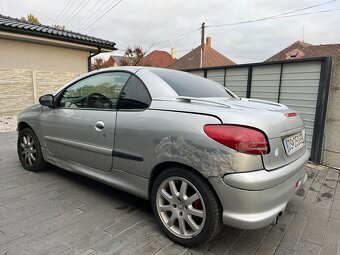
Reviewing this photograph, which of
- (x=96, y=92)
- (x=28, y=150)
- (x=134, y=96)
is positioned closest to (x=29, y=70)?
(x=28, y=150)

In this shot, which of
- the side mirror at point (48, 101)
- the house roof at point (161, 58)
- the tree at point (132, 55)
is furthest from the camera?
the house roof at point (161, 58)

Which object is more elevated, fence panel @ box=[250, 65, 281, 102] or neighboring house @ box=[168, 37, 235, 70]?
neighboring house @ box=[168, 37, 235, 70]

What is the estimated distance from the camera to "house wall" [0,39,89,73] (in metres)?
8.70

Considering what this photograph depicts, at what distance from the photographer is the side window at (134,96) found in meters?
2.38

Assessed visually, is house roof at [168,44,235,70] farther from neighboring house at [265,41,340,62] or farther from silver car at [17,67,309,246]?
silver car at [17,67,309,246]

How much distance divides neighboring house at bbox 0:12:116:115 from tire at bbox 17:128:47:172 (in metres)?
5.92

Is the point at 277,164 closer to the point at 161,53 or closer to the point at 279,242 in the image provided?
the point at 279,242

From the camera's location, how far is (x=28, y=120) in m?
3.63

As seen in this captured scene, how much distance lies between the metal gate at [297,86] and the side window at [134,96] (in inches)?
135

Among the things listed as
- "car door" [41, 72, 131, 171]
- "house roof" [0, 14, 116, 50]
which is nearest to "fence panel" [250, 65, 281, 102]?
"car door" [41, 72, 131, 171]

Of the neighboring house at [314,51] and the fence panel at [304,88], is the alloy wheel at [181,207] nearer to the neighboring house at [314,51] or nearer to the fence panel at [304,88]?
the fence panel at [304,88]

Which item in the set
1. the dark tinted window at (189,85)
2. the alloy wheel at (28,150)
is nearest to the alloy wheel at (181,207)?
the dark tinted window at (189,85)

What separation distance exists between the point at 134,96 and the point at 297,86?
3618 mm

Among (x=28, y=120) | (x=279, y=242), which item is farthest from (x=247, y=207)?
(x=28, y=120)
